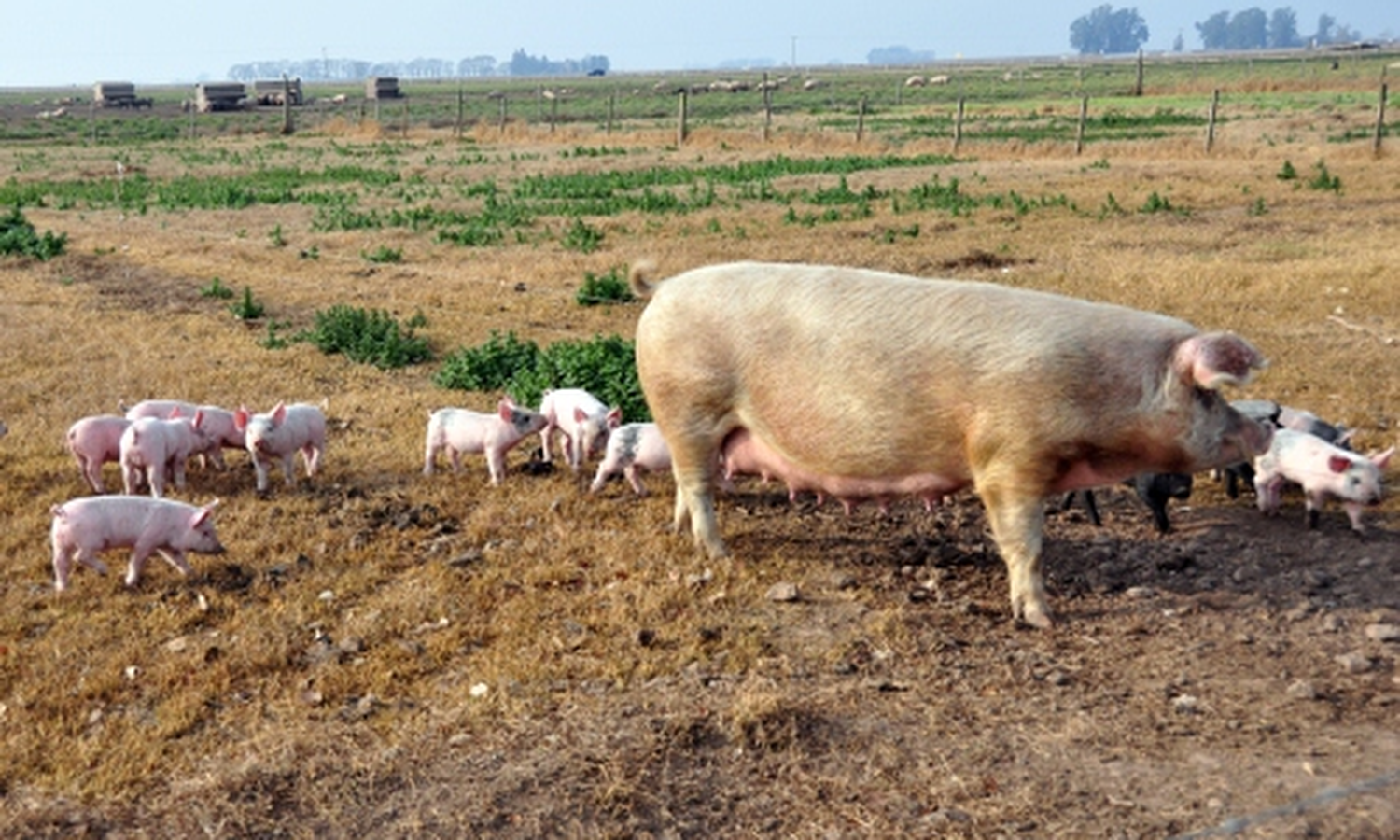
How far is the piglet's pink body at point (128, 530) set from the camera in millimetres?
6645

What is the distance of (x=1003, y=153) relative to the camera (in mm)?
30188

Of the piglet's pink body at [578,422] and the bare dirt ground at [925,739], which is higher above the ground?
the piglet's pink body at [578,422]

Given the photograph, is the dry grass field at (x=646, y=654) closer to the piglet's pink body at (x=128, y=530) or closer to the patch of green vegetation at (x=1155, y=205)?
the piglet's pink body at (x=128, y=530)

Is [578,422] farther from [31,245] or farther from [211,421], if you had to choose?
[31,245]

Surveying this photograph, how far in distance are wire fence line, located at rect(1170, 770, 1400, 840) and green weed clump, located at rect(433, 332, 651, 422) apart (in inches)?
220

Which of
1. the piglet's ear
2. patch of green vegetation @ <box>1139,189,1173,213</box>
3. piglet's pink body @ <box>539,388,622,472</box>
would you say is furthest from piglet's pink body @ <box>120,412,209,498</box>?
patch of green vegetation @ <box>1139,189,1173,213</box>

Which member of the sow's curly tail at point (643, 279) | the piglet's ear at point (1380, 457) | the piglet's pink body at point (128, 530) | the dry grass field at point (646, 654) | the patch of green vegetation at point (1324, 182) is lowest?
the dry grass field at point (646, 654)

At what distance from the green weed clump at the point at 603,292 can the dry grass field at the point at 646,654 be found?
5.22ft

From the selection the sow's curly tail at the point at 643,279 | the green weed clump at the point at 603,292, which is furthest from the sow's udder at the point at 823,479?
the green weed clump at the point at 603,292

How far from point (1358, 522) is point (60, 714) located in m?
6.31

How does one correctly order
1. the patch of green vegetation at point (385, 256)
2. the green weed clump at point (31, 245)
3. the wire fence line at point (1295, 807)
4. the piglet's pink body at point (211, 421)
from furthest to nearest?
the green weed clump at point (31, 245), the patch of green vegetation at point (385, 256), the piglet's pink body at point (211, 421), the wire fence line at point (1295, 807)

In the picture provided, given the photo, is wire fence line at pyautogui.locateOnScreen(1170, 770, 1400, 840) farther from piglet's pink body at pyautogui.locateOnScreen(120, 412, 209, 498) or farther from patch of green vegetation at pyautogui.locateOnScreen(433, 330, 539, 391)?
patch of green vegetation at pyautogui.locateOnScreen(433, 330, 539, 391)

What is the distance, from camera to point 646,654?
595cm

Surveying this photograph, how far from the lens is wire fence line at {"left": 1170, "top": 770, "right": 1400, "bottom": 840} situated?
4.40 m
